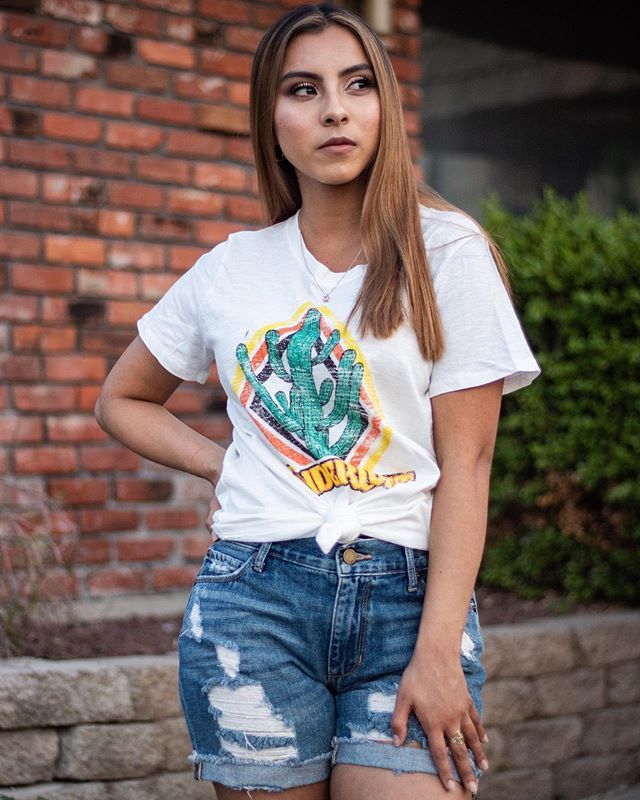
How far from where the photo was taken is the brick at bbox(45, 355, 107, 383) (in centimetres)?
434

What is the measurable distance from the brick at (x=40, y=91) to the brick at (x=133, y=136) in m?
0.20

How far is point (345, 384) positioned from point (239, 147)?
2.93 meters

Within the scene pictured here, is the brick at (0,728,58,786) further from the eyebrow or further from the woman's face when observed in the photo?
the eyebrow

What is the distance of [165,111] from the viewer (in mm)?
4602

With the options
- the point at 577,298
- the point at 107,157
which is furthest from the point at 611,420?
the point at 107,157

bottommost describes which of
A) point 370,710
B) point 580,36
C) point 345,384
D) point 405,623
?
point 370,710

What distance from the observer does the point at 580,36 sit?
21.5 feet

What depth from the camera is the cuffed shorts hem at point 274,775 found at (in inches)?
79.5

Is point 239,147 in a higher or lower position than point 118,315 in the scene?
higher

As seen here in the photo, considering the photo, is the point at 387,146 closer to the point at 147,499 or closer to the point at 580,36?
the point at 147,499

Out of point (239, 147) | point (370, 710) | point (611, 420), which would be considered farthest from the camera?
point (239, 147)

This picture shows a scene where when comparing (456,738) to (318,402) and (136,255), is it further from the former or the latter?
(136,255)

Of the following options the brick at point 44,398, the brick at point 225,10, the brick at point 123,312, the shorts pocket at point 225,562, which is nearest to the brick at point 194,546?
the brick at point 44,398

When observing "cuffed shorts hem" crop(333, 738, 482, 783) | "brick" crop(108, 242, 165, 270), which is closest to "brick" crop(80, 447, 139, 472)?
"brick" crop(108, 242, 165, 270)
